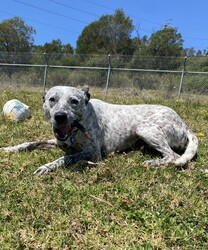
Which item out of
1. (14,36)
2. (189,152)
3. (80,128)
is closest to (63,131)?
(80,128)

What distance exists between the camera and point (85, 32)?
49750 mm

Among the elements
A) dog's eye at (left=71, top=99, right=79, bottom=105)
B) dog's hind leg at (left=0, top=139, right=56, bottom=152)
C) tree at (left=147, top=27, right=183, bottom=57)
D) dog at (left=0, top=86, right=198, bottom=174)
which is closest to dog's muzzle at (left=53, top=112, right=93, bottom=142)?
dog at (left=0, top=86, right=198, bottom=174)

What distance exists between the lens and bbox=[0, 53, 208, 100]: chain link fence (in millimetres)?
12781

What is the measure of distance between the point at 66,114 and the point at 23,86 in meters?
13.8

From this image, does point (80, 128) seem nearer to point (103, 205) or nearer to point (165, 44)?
point (103, 205)

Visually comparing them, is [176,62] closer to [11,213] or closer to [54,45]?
[11,213]

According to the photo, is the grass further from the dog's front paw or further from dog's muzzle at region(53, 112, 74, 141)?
dog's muzzle at region(53, 112, 74, 141)

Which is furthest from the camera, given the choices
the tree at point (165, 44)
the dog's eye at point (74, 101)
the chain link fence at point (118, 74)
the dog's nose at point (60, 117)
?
the tree at point (165, 44)

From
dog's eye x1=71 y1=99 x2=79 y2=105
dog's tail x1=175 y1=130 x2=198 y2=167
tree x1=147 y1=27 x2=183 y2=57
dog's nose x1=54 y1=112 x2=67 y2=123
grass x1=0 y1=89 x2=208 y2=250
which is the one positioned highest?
tree x1=147 y1=27 x2=183 y2=57

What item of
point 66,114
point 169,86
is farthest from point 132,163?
point 169,86

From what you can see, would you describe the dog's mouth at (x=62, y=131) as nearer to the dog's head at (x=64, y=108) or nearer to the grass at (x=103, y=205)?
the dog's head at (x=64, y=108)

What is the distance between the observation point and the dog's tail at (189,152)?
3.98 m

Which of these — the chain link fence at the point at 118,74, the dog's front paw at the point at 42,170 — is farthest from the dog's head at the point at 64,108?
the chain link fence at the point at 118,74

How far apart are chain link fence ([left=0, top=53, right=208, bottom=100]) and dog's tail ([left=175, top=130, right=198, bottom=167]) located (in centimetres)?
771
